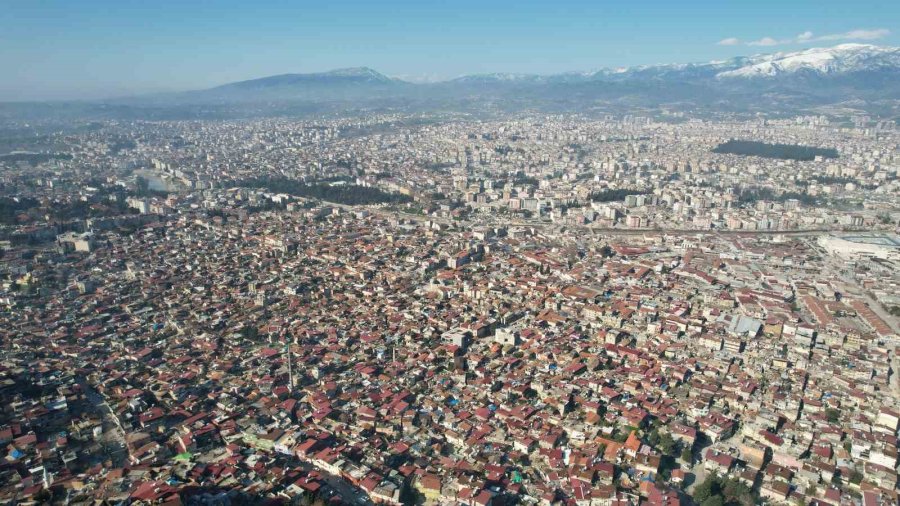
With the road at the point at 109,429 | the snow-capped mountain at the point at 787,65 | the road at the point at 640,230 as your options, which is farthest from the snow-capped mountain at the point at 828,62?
the road at the point at 109,429

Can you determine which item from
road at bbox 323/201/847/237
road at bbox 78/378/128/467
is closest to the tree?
road at bbox 78/378/128/467

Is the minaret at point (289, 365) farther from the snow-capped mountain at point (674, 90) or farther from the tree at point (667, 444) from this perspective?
the snow-capped mountain at point (674, 90)

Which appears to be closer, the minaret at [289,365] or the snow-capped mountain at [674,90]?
the minaret at [289,365]

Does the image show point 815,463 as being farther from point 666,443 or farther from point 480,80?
point 480,80

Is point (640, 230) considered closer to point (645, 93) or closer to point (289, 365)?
point (289, 365)

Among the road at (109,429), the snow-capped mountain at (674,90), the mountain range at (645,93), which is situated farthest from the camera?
the snow-capped mountain at (674,90)

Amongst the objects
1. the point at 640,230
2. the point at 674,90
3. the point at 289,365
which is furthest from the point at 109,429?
the point at 674,90

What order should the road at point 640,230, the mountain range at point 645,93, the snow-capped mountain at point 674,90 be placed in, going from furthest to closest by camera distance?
the snow-capped mountain at point 674,90, the mountain range at point 645,93, the road at point 640,230
